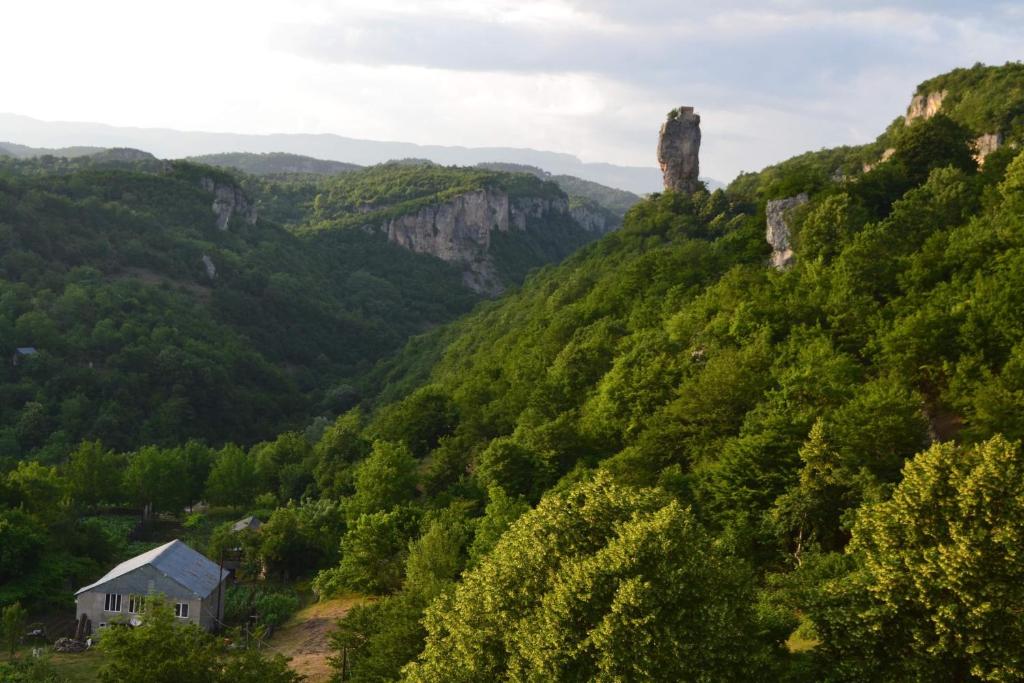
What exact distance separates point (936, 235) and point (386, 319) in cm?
11209

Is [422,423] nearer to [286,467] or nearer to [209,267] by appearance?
[286,467]

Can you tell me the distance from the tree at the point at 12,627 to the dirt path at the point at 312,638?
8941 millimetres

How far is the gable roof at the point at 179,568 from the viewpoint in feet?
108

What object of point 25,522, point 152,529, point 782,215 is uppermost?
point 782,215

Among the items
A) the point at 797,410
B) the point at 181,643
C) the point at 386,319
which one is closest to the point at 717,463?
the point at 797,410

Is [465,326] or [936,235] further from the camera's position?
[465,326]

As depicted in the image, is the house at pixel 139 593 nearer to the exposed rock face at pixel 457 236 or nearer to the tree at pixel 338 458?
the tree at pixel 338 458

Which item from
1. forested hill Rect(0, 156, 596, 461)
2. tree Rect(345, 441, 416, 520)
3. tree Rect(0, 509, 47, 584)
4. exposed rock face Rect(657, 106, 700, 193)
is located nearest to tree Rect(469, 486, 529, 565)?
tree Rect(345, 441, 416, 520)

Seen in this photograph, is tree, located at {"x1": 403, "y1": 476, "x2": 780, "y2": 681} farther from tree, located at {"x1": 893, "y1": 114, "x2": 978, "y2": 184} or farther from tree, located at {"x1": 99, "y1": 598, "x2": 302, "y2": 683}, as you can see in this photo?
tree, located at {"x1": 893, "y1": 114, "x2": 978, "y2": 184}

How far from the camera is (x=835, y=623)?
620 inches

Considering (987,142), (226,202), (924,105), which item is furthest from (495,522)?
(226,202)

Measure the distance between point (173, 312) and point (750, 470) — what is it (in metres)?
83.5

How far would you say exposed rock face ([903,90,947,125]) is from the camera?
79.3 m

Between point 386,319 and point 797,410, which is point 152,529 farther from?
point 386,319
